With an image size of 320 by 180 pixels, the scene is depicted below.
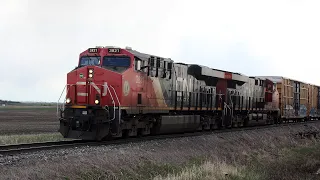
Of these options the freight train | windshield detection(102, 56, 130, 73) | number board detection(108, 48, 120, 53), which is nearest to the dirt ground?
the freight train

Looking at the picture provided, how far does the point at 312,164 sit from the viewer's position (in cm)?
1309

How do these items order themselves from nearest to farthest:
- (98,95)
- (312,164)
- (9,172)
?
(9,172) < (312,164) < (98,95)

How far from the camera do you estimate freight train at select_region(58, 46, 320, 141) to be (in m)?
14.3

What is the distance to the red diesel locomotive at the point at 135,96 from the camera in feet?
46.6

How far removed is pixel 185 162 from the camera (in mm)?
11023

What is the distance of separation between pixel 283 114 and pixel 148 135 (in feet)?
59.4

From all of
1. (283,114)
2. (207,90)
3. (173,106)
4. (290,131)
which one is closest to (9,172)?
(173,106)

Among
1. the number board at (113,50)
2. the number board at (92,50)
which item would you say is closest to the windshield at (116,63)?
the number board at (113,50)

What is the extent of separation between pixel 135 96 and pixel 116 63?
1526 millimetres

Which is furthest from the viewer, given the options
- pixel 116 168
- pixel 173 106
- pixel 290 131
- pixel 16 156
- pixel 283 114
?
pixel 283 114

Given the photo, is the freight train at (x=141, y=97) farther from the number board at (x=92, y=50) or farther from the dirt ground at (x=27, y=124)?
the dirt ground at (x=27, y=124)

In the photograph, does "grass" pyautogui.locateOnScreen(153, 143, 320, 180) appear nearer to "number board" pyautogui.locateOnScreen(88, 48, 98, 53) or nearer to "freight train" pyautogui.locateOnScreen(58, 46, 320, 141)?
"freight train" pyautogui.locateOnScreen(58, 46, 320, 141)

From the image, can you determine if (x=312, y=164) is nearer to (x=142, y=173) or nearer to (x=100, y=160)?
(x=142, y=173)

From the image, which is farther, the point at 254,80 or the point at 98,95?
the point at 254,80
